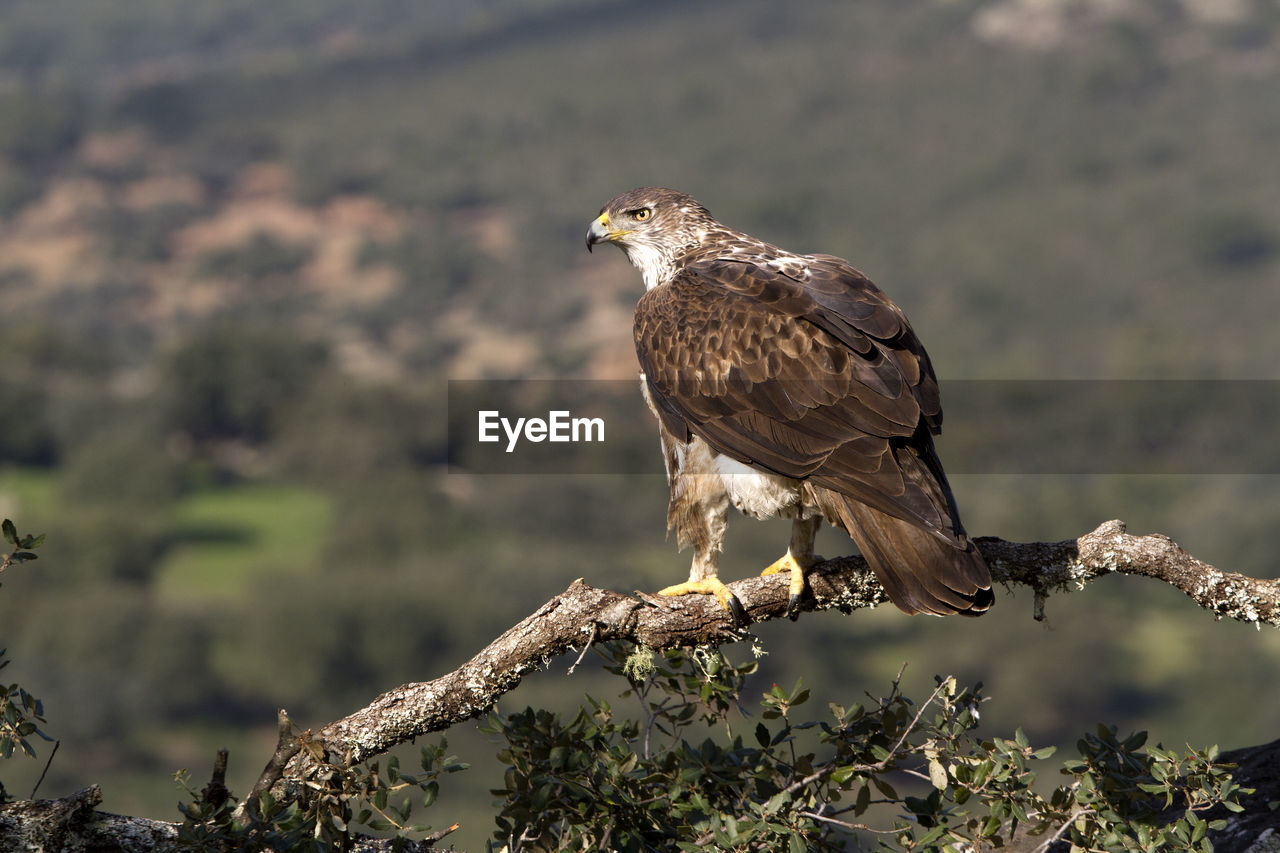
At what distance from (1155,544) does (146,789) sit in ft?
252

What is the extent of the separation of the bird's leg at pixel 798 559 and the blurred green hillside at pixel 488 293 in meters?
54.4

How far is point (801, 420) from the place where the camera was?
220 inches

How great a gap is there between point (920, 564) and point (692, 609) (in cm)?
85

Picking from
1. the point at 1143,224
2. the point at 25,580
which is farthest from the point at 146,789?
the point at 1143,224

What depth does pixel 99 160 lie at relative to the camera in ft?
495

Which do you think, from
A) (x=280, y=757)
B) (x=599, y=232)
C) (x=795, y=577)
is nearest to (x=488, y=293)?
(x=599, y=232)

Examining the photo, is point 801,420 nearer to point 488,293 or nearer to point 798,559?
point 798,559

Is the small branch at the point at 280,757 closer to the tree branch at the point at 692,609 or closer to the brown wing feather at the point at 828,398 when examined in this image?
the tree branch at the point at 692,609

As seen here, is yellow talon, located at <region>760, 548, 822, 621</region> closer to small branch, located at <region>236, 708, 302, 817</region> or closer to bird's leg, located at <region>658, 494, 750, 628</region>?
bird's leg, located at <region>658, 494, 750, 628</region>

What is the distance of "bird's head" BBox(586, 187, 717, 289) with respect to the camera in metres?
7.21

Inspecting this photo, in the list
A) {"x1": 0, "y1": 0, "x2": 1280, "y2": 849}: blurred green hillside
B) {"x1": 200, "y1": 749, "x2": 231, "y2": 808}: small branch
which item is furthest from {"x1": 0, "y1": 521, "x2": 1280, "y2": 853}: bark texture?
{"x1": 0, "y1": 0, "x2": 1280, "y2": 849}: blurred green hillside

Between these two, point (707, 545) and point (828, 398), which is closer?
point (828, 398)

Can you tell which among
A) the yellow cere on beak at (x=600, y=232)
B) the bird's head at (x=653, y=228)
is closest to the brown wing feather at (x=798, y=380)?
the bird's head at (x=653, y=228)

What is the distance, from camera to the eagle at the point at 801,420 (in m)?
5.09
